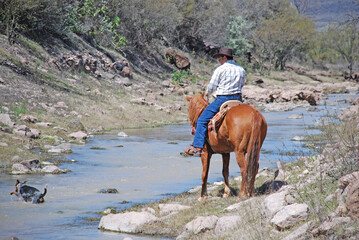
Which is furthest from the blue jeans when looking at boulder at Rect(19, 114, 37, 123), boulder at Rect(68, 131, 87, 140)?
boulder at Rect(19, 114, 37, 123)

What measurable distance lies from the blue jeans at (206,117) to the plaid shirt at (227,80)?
0.09 m

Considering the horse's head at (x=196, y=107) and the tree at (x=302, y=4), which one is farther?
the tree at (x=302, y=4)

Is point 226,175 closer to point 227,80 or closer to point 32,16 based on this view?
point 227,80

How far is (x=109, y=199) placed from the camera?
393 inches

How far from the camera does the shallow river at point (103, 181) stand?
7828mm

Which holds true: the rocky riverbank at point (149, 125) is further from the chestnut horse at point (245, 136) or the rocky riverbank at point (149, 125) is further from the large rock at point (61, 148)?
the chestnut horse at point (245, 136)

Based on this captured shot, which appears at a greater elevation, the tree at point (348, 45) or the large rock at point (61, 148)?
the tree at point (348, 45)

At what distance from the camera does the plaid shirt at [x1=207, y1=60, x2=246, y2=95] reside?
8922mm

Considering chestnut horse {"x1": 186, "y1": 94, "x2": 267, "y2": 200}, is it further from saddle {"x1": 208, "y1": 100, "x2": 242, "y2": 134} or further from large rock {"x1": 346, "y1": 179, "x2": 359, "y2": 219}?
large rock {"x1": 346, "y1": 179, "x2": 359, "y2": 219}

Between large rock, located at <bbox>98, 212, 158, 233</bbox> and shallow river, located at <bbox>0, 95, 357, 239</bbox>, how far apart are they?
167 millimetres

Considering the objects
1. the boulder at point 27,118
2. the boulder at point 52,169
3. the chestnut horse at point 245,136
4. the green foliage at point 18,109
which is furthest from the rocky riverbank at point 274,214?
the green foliage at point 18,109

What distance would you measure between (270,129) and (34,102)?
36.0 ft

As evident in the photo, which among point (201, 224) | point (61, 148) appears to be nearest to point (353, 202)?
point (201, 224)

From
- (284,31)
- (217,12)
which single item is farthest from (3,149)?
(284,31)
